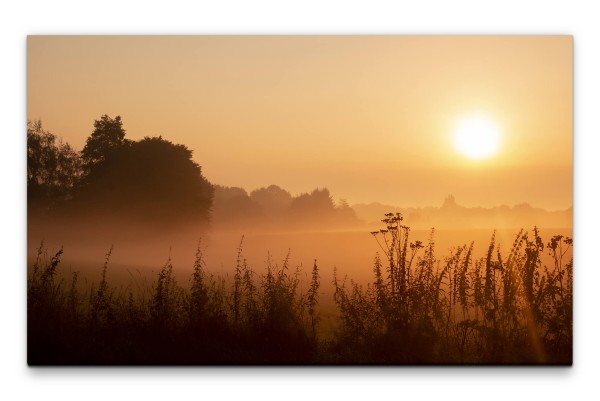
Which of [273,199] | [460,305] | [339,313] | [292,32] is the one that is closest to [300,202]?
[273,199]

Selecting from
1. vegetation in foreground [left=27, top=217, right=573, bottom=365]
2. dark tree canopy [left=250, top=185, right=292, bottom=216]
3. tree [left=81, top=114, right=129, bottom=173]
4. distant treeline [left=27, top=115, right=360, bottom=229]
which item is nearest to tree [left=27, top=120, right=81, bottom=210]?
distant treeline [left=27, top=115, right=360, bottom=229]

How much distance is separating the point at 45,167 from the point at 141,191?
0.64 meters

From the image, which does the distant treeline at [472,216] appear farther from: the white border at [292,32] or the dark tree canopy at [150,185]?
the dark tree canopy at [150,185]

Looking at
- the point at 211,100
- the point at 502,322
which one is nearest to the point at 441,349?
the point at 502,322

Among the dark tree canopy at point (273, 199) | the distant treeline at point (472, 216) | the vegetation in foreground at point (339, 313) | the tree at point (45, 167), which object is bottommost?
the vegetation in foreground at point (339, 313)

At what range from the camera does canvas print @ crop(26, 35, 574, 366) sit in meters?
4.84

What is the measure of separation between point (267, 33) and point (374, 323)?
206 centimetres

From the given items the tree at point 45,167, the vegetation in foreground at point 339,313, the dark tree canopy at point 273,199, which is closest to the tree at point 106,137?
the tree at point 45,167

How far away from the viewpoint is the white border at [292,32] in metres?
4.82

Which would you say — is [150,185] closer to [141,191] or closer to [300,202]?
[141,191]

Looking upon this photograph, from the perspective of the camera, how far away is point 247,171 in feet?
16.2

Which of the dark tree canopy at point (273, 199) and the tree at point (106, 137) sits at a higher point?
the tree at point (106, 137)

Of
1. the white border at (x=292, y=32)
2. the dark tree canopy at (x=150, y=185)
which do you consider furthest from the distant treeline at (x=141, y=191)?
the white border at (x=292, y=32)
